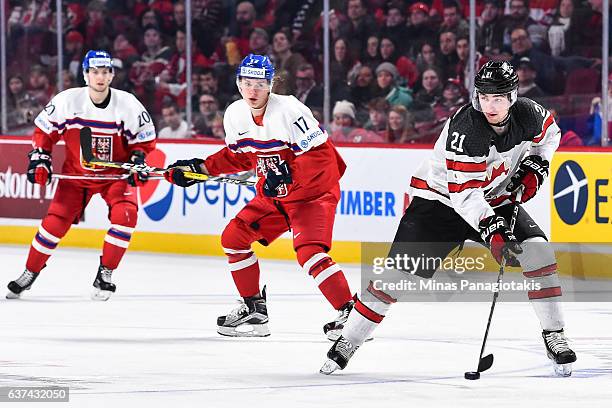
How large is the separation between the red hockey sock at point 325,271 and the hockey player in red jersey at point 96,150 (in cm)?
211

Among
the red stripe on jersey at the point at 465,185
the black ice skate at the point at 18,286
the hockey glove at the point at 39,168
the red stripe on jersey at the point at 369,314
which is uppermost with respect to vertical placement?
the red stripe on jersey at the point at 465,185

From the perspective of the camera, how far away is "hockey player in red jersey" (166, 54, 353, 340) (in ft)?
20.5

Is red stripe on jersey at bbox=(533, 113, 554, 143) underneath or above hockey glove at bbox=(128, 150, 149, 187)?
above

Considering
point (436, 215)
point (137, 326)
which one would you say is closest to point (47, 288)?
point (137, 326)

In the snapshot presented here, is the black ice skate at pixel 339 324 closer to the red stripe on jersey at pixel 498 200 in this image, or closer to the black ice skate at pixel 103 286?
the red stripe on jersey at pixel 498 200

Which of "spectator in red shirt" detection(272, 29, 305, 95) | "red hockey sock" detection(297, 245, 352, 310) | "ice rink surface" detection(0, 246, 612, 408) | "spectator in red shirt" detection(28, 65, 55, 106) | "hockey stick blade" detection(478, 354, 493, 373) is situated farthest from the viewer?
"spectator in red shirt" detection(28, 65, 55, 106)

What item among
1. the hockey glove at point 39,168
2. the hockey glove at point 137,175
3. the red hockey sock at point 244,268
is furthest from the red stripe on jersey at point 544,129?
the hockey glove at point 39,168

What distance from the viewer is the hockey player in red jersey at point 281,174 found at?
626 cm

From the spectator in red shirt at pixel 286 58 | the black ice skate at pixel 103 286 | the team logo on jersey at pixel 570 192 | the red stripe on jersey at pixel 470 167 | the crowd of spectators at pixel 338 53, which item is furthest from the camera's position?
the spectator in red shirt at pixel 286 58

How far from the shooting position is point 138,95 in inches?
444

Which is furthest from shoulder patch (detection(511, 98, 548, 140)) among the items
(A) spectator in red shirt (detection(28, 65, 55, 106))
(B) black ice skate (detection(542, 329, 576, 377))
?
(A) spectator in red shirt (detection(28, 65, 55, 106))

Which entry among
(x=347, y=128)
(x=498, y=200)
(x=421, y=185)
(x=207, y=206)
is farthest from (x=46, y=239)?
(x=498, y=200)

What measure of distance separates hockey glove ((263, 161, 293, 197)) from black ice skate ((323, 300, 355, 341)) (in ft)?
1.81

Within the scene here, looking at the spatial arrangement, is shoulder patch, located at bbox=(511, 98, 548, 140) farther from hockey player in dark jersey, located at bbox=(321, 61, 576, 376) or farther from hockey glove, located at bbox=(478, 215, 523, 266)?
hockey glove, located at bbox=(478, 215, 523, 266)
